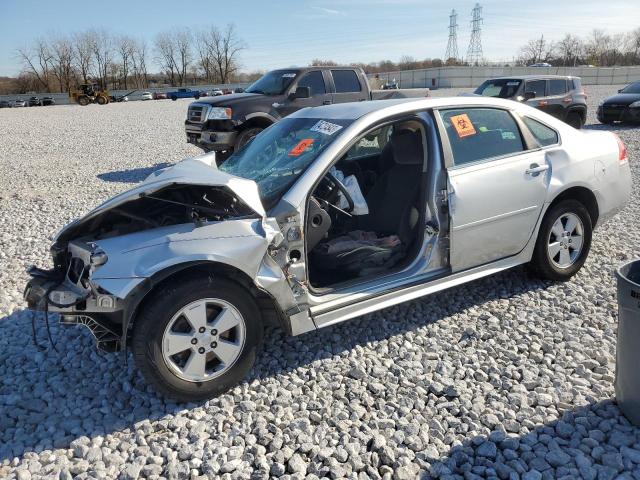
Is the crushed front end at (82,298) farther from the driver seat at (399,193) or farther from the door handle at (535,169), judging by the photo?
the door handle at (535,169)

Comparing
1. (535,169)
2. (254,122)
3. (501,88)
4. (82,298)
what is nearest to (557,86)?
(501,88)

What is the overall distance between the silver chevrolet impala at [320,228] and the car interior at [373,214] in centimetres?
1

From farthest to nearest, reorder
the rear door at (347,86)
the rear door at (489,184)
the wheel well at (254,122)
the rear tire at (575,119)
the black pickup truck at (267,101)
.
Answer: the rear tire at (575,119)
the rear door at (347,86)
the wheel well at (254,122)
the black pickup truck at (267,101)
the rear door at (489,184)

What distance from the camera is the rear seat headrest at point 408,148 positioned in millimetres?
3961

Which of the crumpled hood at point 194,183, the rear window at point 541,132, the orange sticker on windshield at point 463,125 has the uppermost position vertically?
the orange sticker on windshield at point 463,125

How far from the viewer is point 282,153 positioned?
375 centimetres

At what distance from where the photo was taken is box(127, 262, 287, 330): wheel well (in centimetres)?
285

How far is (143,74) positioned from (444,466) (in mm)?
109127

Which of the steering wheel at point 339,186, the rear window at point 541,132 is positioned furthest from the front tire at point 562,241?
the steering wheel at point 339,186

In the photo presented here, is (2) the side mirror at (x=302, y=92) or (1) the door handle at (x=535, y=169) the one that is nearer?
(1) the door handle at (x=535, y=169)

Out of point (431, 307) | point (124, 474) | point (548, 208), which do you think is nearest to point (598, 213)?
point (548, 208)

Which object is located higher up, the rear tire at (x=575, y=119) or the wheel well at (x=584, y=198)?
the rear tire at (x=575, y=119)

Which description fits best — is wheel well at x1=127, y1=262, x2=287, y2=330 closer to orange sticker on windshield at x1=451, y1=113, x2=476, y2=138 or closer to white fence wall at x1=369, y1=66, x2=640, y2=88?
orange sticker on windshield at x1=451, y1=113, x2=476, y2=138

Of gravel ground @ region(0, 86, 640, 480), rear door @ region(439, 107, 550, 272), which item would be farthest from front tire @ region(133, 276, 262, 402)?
rear door @ region(439, 107, 550, 272)
